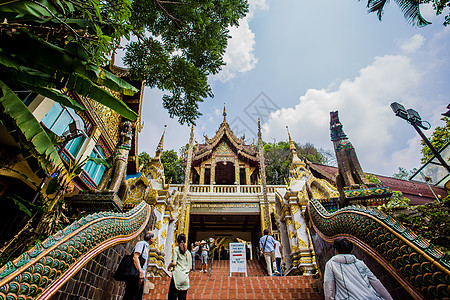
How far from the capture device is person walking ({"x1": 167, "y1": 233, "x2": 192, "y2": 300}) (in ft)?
9.65

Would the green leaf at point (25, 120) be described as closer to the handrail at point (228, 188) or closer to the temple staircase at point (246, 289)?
the temple staircase at point (246, 289)

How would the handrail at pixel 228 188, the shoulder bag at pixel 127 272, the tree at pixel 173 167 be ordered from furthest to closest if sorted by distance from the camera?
the tree at pixel 173 167
the handrail at pixel 228 188
the shoulder bag at pixel 127 272

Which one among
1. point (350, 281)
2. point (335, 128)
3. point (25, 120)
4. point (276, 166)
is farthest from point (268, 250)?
point (276, 166)

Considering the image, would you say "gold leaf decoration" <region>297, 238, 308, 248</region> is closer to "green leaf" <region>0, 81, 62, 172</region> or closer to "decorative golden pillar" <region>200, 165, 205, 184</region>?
"green leaf" <region>0, 81, 62, 172</region>

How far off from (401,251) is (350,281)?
66 centimetres

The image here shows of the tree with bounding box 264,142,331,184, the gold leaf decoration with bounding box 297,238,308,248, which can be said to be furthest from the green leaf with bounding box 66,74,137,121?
the tree with bounding box 264,142,331,184

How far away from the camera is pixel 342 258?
206 centimetres

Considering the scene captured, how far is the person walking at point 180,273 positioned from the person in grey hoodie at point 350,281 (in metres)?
1.75

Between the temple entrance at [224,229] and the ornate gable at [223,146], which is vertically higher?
the ornate gable at [223,146]

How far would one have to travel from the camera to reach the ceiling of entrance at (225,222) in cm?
1426

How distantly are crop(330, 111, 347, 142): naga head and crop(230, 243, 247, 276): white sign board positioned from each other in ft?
12.9

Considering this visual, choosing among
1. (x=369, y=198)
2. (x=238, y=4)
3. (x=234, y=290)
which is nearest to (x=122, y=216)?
(x=234, y=290)

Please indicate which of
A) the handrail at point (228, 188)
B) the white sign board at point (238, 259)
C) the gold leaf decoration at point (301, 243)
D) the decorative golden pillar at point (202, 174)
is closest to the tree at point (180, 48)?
the white sign board at point (238, 259)

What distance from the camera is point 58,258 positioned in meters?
2.13
